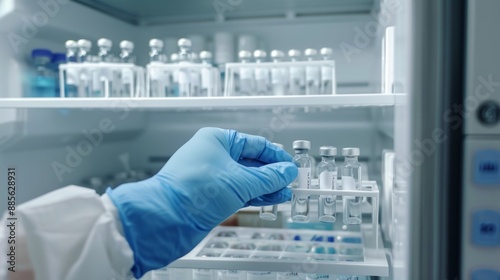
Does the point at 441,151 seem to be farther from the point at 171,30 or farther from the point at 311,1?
the point at 171,30

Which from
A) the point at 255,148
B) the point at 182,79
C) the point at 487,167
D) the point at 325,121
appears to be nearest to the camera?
the point at 487,167

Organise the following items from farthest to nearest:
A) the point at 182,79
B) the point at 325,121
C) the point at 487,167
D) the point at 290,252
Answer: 1. the point at 325,121
2. the point at 182,79
3. the point at 290,252
4. the point at 487,167

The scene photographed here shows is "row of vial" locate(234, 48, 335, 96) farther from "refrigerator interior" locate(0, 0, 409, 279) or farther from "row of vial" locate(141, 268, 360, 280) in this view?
"row of vial" locate(141, 268, 360, 280)

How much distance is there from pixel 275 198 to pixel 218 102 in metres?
0.24

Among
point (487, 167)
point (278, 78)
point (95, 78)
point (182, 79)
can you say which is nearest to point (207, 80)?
point (182, 79)

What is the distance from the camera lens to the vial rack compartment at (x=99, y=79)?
116cm

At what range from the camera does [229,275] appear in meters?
1.01

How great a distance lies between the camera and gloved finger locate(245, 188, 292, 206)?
88 centimetres

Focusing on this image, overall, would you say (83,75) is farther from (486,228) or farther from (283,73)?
(486,228)

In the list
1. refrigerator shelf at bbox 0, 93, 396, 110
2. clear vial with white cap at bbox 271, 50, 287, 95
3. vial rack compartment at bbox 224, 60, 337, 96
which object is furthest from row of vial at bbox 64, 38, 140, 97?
clear vial with white cap at bbox 271, 50, 287, 95

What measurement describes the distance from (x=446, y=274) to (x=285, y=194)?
15.1 inches

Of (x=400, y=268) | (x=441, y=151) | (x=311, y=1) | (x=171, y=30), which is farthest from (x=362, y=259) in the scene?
(x=171, y=30)

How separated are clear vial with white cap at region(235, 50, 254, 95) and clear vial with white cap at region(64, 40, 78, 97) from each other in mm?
442

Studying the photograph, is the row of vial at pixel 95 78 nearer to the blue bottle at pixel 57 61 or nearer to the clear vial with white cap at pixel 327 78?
the blue bottle at pixel 57 61
